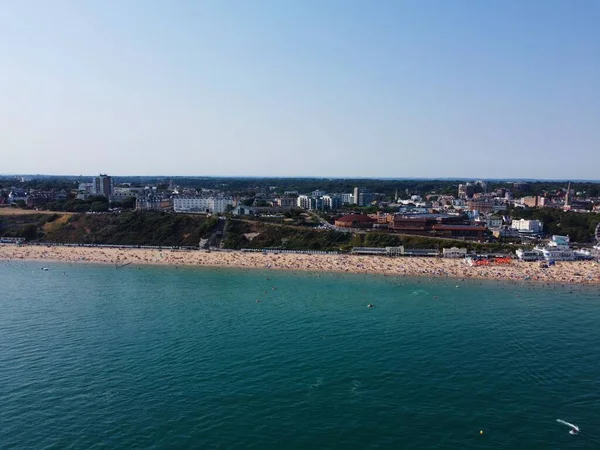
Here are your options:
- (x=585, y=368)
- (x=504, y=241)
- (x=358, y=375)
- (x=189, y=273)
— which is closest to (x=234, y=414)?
(x=358, y=375)

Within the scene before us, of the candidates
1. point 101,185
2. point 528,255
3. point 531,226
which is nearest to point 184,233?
point 528,255

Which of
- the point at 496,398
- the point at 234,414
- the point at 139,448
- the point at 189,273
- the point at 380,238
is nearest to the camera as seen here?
the point at 139,448

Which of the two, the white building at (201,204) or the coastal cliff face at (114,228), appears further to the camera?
the white building at (201,204)

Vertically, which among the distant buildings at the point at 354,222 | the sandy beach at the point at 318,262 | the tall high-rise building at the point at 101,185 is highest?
the tall high-rise building at the point at 101,185

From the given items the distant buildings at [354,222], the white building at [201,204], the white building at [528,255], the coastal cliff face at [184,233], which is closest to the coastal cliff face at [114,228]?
the coastal cliff face at [184,233]

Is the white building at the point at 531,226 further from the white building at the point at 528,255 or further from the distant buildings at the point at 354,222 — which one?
the distant buildings at the point at 354,222

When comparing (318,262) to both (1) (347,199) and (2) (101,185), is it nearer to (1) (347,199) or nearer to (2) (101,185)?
(1) (347,199)

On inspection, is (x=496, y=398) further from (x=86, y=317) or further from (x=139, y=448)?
(x=86, y=317)

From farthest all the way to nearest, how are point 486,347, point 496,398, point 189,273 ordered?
point 189,273
point 486,347
point 496,398
